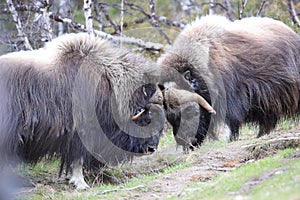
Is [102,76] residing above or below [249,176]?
above

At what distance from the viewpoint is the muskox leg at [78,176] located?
5.44m

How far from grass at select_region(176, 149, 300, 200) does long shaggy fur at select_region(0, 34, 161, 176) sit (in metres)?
1.29

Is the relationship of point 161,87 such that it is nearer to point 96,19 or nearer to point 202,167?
point 202,167

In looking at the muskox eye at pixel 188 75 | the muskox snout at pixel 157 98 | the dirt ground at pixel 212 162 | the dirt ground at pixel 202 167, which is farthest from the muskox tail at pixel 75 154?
the muskox eye at pixel 188 75

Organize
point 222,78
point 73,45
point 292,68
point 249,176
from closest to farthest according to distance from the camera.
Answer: point 249,176, point 73,45, point 222,78, point 292,68

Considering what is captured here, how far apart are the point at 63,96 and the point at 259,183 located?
6.81 feet

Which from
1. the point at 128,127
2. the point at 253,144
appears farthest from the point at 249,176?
the point at 128,127

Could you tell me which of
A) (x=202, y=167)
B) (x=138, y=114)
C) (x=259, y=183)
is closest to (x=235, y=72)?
(x=138, y=114)

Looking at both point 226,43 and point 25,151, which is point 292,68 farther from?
point 25,151

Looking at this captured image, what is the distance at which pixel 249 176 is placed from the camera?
396 cm

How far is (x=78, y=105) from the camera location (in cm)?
516

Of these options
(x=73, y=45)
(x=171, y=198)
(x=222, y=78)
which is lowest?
(x=171, y=198)

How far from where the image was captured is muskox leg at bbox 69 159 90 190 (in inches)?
214

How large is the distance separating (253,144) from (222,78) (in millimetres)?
920
